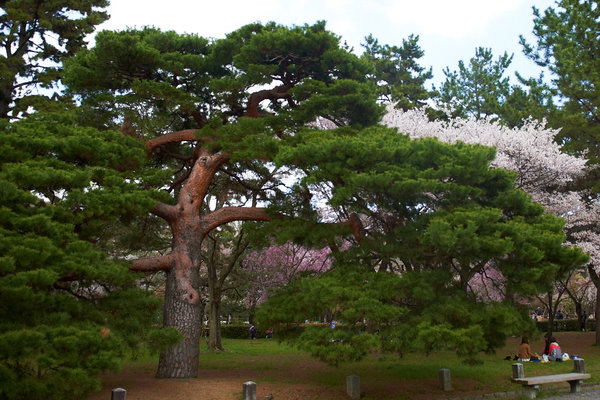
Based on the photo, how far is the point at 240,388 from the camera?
Result: 1071 cm

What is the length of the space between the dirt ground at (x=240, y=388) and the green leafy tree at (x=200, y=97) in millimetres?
835

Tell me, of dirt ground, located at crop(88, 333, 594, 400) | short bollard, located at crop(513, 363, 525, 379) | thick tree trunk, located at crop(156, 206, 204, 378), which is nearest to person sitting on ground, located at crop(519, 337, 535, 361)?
dirt ground, located at crop(88, 333, 594, 400)

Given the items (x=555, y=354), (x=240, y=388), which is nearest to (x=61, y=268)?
(x=240, y=388)

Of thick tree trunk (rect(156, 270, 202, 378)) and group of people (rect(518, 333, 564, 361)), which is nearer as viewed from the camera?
thick tree trunk (rect(156, 270, 202, 378))

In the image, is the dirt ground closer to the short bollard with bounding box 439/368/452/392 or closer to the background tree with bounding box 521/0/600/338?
the short bollard with bounding box 439/368/452/392

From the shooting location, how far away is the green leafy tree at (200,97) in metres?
11.8

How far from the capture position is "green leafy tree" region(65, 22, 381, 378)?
11836 mm

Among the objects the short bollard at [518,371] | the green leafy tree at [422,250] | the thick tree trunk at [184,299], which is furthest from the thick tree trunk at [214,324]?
the short bollard at [518,371]

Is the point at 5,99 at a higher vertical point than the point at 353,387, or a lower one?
higher

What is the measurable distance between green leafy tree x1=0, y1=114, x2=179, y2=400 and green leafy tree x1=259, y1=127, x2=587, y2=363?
9.32ft

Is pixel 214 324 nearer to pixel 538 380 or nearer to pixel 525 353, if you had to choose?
pixel 525 353

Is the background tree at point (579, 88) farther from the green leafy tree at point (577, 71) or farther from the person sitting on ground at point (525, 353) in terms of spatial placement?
the person sitting on ground at point (525, 353)

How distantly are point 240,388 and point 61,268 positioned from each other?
488cm

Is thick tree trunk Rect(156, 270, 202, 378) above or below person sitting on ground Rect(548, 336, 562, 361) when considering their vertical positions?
above
